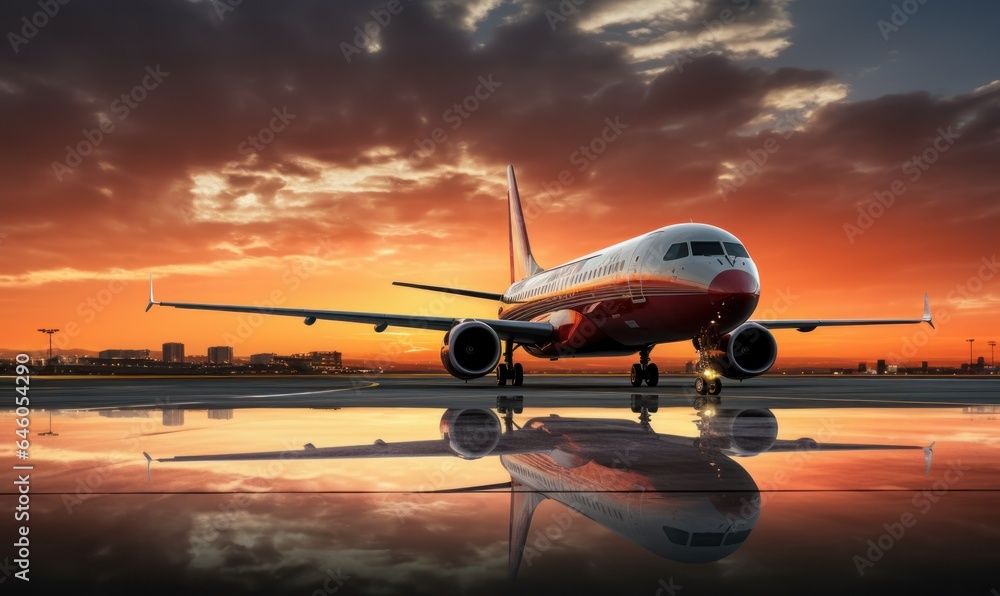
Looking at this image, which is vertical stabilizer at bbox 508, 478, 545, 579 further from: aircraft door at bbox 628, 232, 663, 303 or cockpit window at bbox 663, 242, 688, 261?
aircraft door at bbox 628, 232, 663, 303

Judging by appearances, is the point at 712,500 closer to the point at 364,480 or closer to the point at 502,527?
the point at 502,527

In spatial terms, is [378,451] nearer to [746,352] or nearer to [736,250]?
[736,250]

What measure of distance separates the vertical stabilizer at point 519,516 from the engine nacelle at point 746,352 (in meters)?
16.5

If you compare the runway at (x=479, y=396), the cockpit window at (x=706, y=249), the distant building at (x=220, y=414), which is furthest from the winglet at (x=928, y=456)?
the cockpit window at (x=706, y=249)

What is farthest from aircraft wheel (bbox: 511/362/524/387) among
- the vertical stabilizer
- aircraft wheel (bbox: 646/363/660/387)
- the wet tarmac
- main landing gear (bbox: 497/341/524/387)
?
the vertical stabilizer

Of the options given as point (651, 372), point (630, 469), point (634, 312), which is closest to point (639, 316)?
point (634, 312)

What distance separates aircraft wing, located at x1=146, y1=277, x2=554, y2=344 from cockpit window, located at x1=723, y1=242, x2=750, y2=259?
7.96 m

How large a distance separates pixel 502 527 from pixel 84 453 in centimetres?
465

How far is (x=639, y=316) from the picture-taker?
64.4 ft

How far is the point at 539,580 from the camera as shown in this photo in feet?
9.36

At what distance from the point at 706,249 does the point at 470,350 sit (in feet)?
24.0

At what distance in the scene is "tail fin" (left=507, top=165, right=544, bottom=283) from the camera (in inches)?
1401

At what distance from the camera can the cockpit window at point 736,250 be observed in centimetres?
1783

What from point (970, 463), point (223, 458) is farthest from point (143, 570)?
point (970, 463)
